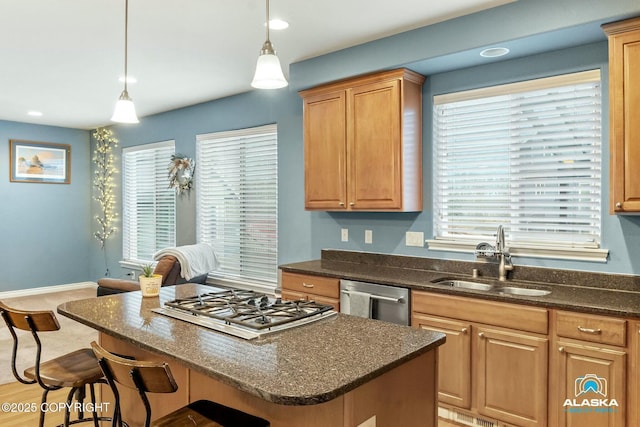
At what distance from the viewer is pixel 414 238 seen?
3754 mm

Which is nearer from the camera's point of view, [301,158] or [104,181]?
[301,158]

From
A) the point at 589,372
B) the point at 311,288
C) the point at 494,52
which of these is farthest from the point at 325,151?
the point at 589,372

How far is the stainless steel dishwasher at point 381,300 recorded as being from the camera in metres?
3.08

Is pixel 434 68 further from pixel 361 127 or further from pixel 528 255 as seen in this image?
pixel 528 255

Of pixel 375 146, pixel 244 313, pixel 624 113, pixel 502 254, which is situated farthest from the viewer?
pixel 375 146

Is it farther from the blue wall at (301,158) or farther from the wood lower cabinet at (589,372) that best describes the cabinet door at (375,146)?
the wood lower cabinet at (589,372)

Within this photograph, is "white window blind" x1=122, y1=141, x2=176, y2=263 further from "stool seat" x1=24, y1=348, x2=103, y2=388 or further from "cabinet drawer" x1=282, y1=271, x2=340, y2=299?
"stool seat" x1=24, y1=348, x2=103, y2=388

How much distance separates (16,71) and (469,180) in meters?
4.22

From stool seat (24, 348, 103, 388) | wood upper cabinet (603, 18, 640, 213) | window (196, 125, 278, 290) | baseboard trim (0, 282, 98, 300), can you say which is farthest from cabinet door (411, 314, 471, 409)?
baseboard trim (0, 282, 98, 300)

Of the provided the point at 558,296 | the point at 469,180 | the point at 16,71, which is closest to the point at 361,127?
the point at 469,180

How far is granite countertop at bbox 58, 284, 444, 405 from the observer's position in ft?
4.51

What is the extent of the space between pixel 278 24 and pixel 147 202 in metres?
4.25

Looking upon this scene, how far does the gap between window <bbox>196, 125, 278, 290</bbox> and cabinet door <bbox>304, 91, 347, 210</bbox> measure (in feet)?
3.09

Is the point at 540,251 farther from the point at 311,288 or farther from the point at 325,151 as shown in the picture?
the point at 325,151
